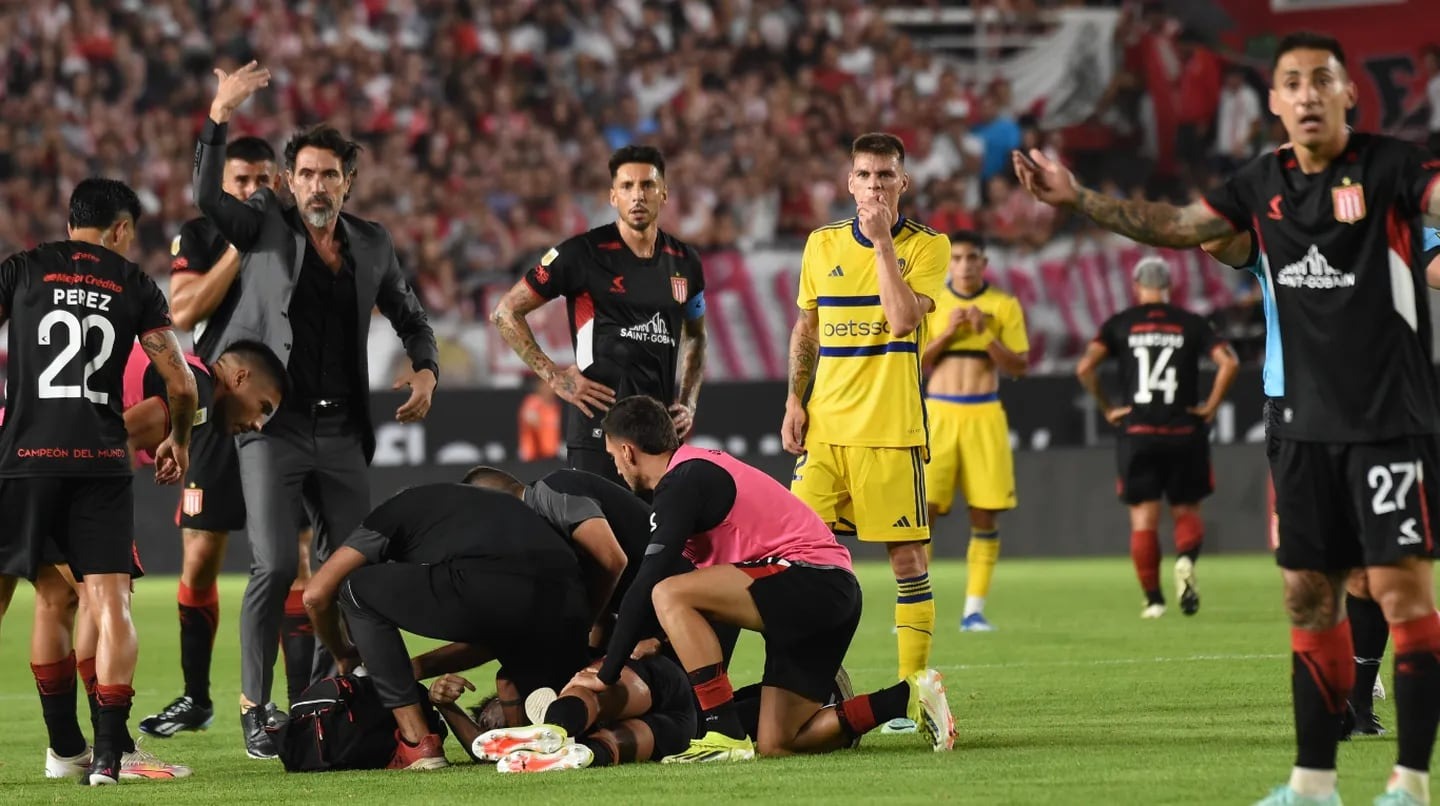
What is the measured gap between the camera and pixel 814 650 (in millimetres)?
7305

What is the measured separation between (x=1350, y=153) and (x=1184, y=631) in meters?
7.36

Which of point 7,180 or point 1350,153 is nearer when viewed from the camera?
point 1350,153

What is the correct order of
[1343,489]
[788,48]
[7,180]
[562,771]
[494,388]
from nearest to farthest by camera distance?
[1343,489] < [562,771] < [494,388] < [7,180] < [788,48]

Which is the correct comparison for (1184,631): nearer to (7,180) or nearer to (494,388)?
(494,388)

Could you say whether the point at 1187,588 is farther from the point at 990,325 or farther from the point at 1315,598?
the point at 1315,598

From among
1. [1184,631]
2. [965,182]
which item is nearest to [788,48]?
[965,182]

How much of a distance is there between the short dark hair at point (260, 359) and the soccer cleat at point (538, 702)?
1.66m

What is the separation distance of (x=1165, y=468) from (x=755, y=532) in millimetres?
7823

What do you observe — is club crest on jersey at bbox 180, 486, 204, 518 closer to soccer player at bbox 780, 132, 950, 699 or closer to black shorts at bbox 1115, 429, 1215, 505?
soccer player at bbox 780, 132, 950, 699

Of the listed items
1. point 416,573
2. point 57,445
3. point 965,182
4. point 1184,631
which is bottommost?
point 1184,631

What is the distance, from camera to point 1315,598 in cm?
548

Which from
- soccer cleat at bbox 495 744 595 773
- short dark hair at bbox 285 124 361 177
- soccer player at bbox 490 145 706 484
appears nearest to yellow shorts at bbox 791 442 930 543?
soccer player at bbox 490 145 706 484

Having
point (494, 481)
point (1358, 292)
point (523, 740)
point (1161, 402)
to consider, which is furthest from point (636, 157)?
point (1161, 402)

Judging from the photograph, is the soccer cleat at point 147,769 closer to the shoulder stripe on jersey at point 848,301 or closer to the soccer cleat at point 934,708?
the soccer cleat at point 934,708
